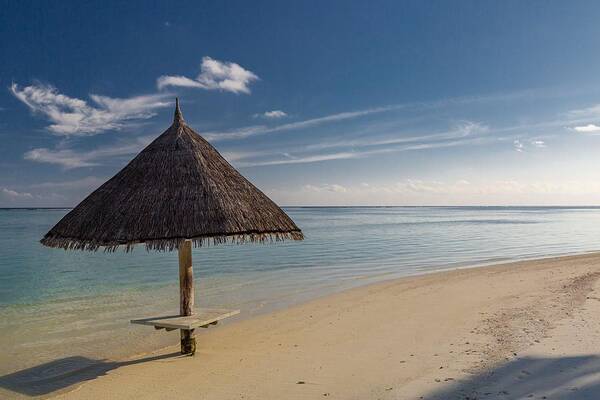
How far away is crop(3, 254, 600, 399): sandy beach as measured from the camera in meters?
5.43

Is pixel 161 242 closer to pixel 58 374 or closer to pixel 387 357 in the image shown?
pixel 58 374

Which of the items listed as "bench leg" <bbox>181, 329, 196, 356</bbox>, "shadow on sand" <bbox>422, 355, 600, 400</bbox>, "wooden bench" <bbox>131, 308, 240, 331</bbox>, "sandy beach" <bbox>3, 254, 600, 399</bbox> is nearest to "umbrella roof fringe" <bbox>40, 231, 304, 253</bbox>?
"wooden bench" <bbox>131, 308, 240, 331</bbox>

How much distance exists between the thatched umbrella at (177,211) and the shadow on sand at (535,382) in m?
3.35

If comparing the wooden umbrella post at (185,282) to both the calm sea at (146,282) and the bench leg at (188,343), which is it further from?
the calm sea at (146,282)

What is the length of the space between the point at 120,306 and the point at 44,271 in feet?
31.3

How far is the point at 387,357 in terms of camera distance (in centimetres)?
664

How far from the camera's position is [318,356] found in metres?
6.90

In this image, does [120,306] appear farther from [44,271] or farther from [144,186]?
[44,271]

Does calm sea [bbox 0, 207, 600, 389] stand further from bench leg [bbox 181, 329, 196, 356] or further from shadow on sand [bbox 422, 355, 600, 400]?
shadow on sand [bbox 422, 355, 600, 400]

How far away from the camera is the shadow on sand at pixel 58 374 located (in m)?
6.48

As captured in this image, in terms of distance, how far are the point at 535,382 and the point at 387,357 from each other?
2017 millimetres

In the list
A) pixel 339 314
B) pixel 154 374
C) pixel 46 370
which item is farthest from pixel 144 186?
pixel 339 314

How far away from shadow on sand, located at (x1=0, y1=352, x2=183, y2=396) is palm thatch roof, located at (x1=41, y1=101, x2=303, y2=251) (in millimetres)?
2010

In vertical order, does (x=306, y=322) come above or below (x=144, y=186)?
below
